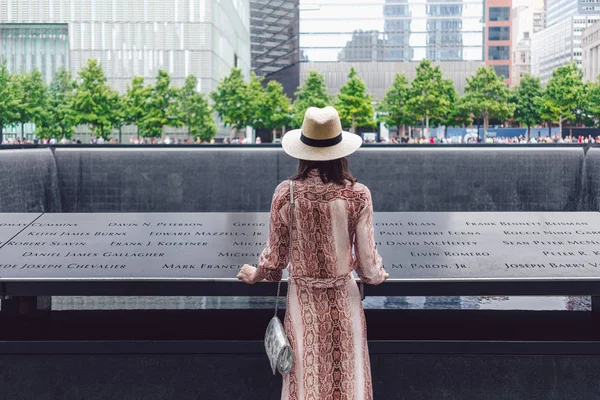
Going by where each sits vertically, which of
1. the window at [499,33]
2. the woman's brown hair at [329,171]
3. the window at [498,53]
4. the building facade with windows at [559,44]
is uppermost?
the building facade with windows at [559,44]

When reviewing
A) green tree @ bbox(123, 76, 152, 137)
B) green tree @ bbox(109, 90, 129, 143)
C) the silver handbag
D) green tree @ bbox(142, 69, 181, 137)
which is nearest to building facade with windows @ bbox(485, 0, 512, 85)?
green tree @ bbox(142, 69, 181, 137)

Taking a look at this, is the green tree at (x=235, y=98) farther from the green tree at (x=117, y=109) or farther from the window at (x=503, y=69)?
the window at (x=503, y=69)

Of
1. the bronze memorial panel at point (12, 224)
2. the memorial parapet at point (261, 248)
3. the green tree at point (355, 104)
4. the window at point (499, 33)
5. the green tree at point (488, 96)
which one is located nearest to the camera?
the memorial parapet at point (261, 248)

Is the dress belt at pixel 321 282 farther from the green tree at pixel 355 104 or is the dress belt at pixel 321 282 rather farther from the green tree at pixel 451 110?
the green tree at pixel 451 110

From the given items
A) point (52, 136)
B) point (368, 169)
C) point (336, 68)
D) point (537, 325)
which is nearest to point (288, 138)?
point (537, 325)

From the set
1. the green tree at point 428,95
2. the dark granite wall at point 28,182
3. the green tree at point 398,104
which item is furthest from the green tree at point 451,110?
the dark granite wall at point 28,182

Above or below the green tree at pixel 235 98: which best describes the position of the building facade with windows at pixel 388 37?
above

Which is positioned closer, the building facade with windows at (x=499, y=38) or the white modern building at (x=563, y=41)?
the building facade with windows at (x=499, y=38)

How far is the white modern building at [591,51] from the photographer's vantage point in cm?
9875

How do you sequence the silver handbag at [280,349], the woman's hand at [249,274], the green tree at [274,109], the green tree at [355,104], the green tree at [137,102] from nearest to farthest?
the silver handbag at [280,349], the woman's hand at [249,274], the green tree at [137,102], the green tree at [274,109], the green tree at [355,104]

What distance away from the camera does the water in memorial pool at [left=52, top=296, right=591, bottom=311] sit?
5836 mm

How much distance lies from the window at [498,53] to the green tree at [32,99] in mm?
65483

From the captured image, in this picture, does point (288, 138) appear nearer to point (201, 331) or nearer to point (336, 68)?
point (201, 331)

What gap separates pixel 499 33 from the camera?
103688 mm
